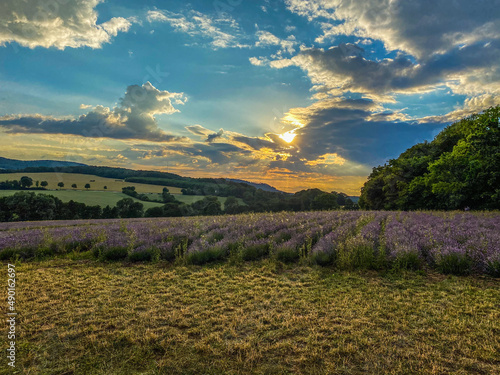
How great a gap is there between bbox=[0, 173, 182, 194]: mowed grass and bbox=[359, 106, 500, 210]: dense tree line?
5469 centimetres

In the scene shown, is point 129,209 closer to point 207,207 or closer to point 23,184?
point 207,207

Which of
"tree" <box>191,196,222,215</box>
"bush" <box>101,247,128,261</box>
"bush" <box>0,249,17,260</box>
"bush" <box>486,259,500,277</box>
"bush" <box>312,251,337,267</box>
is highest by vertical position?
"bush" <box>486,259,500,277</box>

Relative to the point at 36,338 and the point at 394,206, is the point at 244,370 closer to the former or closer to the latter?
the point at 36,338

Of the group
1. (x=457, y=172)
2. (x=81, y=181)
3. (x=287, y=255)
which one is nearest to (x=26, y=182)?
(x=81, y=181)

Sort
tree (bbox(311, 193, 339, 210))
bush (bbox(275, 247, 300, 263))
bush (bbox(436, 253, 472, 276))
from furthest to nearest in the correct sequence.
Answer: tree (bbox(311, 193, 339, 210)) → bush (bbox(275, 247, 300, 263)) → bush (bbox(436, 253, 472, 276))

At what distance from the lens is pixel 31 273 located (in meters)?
5.69

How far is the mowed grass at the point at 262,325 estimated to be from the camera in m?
2.38

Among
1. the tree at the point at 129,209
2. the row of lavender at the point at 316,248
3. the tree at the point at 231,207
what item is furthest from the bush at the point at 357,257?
the tree at the point at 129,209

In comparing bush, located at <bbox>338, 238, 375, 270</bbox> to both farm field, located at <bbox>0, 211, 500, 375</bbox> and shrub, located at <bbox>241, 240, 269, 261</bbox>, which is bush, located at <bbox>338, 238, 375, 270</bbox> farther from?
shrub, located at <bbox>241, 240, 269, 261</bbox>

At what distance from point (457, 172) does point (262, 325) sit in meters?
25.5

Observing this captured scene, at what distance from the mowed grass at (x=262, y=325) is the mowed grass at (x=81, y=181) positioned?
63136 mm

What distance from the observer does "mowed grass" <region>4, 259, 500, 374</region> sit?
7.80 ft

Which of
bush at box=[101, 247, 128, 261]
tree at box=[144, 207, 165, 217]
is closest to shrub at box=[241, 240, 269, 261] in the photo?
bush at box=[101, 247, 128, 261]

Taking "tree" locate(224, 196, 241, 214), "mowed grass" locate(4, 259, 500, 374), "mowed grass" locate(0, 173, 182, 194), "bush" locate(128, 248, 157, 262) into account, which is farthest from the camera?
"mowed grass" locate(0, 173, 182, 194)
